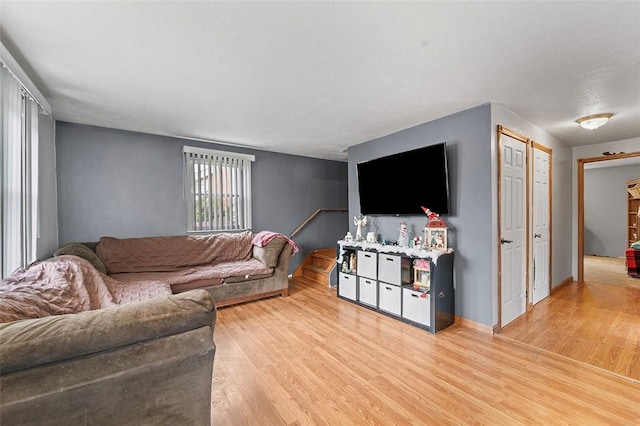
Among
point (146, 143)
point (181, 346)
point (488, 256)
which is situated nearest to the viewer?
point (181, 346)

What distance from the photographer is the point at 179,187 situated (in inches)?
159

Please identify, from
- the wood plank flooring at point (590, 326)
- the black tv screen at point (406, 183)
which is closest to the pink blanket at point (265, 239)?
the black tv screen at point (406, 183)

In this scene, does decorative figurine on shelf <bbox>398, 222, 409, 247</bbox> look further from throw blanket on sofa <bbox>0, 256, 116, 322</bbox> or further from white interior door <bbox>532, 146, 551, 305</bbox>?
throw blanket on sofa <bbox>0, 256, 116, 322</bbox>

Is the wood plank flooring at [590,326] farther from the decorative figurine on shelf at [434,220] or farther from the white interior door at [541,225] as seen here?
the decorative figurine on shelf at [434,220]

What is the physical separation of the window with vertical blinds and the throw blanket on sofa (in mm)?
1788

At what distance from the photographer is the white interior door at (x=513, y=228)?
2.83 metres

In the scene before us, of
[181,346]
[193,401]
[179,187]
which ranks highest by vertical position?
[179,187]

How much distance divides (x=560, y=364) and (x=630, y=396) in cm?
40

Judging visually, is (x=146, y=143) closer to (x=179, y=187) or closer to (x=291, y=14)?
(x=179, y=187)

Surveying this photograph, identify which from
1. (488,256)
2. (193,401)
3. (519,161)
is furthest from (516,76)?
A: (193,401)

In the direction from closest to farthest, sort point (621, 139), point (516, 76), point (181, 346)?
point (181, 346)
point (516, 76)
point (621, 139)

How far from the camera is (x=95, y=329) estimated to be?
3.27ft

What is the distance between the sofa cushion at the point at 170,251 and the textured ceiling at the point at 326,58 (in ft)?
5.17

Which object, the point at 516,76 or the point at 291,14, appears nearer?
the point at 291,14
